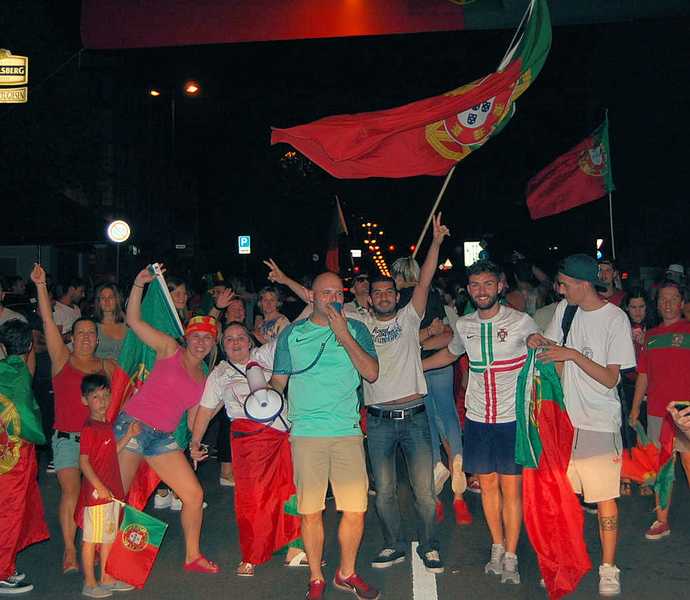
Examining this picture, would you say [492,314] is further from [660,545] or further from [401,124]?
[401,124]

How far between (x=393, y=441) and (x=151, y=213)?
3404 cm

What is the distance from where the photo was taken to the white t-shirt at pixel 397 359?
6.53m

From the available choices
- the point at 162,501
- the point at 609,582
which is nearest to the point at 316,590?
the point at 609,582

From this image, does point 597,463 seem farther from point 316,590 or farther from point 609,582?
point 316,590

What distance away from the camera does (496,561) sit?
246 inches

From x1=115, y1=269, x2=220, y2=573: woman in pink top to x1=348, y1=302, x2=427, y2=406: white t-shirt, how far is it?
1218mm

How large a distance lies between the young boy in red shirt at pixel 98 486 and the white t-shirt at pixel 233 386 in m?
0.58

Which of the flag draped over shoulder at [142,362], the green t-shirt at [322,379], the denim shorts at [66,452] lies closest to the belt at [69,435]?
the denim shorts at [66,452]

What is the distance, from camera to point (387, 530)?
6.63 metres

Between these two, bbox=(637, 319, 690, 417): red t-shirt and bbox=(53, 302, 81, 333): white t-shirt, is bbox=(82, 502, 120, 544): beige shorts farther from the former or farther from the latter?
bbox=(53, 302, 81, 333): white t-shirt

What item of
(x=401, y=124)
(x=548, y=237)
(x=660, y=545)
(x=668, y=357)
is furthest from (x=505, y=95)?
(x=548, y=237)

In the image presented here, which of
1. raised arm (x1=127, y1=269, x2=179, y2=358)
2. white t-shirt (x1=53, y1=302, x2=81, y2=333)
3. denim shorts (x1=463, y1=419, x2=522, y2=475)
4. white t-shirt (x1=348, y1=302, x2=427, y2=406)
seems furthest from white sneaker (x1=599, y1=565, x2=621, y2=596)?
white t-shirt (x1=53, y1=302, x2=81, y2=333)

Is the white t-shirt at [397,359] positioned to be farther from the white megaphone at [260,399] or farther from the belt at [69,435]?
the belt at [69,435]

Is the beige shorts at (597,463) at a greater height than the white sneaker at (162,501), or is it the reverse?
the beige shorts at (597,463)
